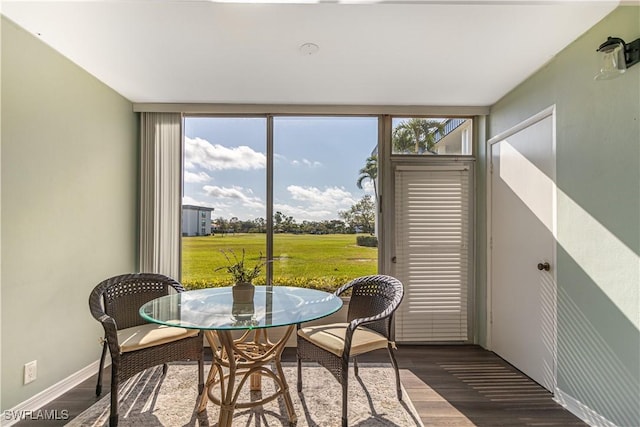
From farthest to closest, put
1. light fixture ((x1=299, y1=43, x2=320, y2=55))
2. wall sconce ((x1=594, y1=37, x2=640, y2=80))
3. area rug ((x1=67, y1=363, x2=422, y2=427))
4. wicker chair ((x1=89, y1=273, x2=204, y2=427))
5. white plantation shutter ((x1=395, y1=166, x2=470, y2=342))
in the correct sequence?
white plantation shutter ((x1=395, y1=166, x2=470, y2=342)) < light fixture ((x1=299, y1=43, x2=320, y2=55)) < area rug ((x1=67, y1=363, x2=422, y2=427)) < wicker chair ((x1=89, y1=273, x2=204, y2=427)) < wall sconce ((x1=594, y1=37, x2=640, y2=80))

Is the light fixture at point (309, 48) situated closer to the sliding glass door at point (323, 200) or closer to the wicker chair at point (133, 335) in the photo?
the sliding glass door at point (323, 200)

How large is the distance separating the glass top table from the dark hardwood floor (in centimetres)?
79

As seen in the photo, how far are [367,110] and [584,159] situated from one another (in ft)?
6.31

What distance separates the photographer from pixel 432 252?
3557mm

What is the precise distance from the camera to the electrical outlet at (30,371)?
2.18 metres

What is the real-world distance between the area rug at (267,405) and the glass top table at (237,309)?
0.72 meters

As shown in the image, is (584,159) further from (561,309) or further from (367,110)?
(367,110)

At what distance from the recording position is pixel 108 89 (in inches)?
119

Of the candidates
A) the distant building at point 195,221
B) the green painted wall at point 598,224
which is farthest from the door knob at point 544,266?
the distant building at point 195,221

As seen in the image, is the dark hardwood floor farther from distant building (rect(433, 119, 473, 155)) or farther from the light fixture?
the light fixture

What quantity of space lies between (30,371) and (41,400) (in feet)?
0.79

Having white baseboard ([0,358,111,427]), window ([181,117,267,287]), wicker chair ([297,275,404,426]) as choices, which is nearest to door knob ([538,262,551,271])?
wicker chair ([297,275,404,426])

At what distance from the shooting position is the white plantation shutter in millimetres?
3541

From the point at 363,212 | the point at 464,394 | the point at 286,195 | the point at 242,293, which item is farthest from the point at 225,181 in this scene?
the point at 464,394
